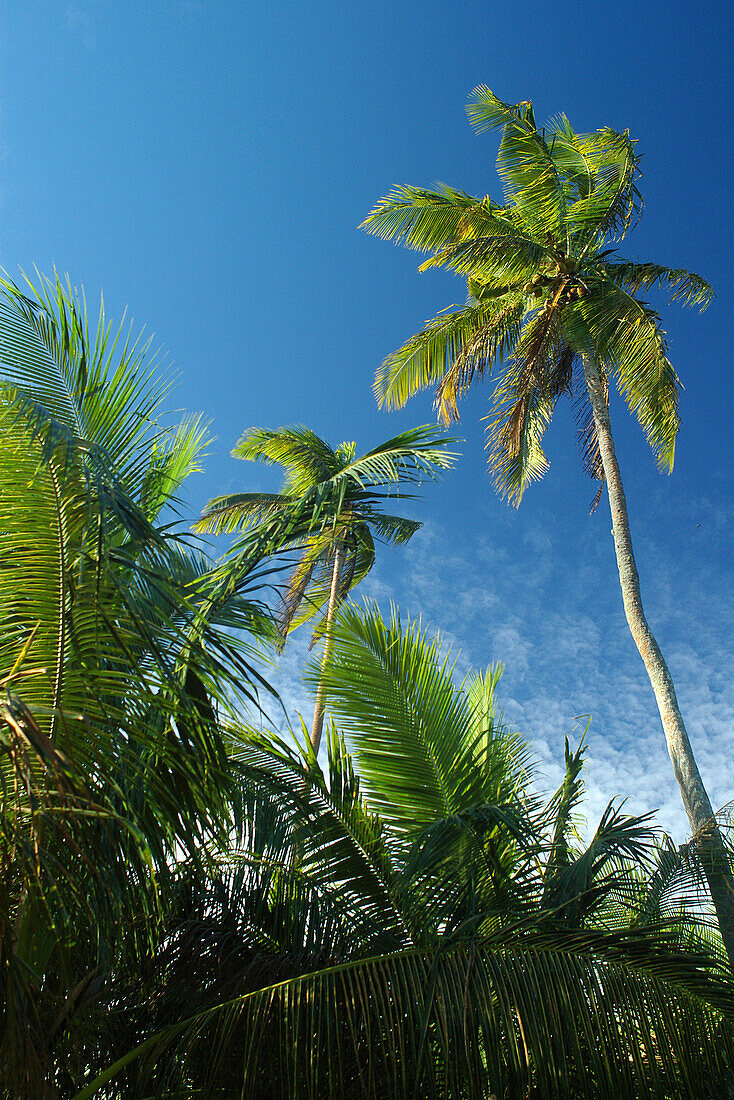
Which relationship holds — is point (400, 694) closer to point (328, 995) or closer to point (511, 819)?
point (511, 819)

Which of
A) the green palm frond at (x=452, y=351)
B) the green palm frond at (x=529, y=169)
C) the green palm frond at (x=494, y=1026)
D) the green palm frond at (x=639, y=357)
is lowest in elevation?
the green palm frond at (x=494, y=1026)

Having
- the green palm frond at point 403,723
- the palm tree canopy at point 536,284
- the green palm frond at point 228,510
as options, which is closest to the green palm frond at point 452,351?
the palm tree canopy at point 536,284

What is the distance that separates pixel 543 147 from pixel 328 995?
11882 mm

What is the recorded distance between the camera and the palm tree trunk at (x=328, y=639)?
20.8 feet

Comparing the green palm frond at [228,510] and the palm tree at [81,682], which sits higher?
the green palm frond at [228,510]

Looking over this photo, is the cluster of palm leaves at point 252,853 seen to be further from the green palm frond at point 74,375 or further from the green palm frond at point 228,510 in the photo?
the green palm frond at point 228,510

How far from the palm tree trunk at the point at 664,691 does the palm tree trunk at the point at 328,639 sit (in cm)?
302

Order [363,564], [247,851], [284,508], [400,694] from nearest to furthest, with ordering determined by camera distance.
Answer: [284,508] → [247,851] → [400,694] → [363,564]

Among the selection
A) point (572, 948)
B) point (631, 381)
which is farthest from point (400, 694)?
point (631, 381)

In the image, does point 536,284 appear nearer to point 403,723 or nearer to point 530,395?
point 530,395

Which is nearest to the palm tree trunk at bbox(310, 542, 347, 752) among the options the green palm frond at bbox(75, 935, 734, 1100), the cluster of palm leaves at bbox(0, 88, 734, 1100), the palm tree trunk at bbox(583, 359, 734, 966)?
the cluster of palm leaves at bbox(0, 88, 734, 1100)

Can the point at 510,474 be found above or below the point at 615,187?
below

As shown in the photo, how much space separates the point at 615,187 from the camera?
38.0 ft

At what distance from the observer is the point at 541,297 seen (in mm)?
12094
